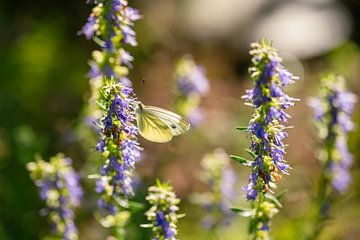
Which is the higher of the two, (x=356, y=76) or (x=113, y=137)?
(x=356, y=76)

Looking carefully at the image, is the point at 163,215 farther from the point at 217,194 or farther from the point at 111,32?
the point at 217,194

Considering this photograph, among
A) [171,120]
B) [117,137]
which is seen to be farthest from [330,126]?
[117,137]

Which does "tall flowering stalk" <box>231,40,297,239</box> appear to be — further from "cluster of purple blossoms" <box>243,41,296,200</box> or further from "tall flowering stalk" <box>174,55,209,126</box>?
"tall flowering stalk" <box>174,55,209,126</box>

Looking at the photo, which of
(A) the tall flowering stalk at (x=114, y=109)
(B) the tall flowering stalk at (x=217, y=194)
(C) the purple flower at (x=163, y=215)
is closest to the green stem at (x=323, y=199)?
(B) the tall flowering stalk at (x=217, y=194)

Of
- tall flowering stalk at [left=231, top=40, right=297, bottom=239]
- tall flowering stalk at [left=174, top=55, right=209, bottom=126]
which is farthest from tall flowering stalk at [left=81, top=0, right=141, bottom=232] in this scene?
tall flowering stalk at [left=174, top=55, right=209, bottom=126]

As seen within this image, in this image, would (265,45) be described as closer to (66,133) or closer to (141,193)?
(141,193)

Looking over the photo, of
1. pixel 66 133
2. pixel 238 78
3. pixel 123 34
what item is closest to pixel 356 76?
pixel 238 78
